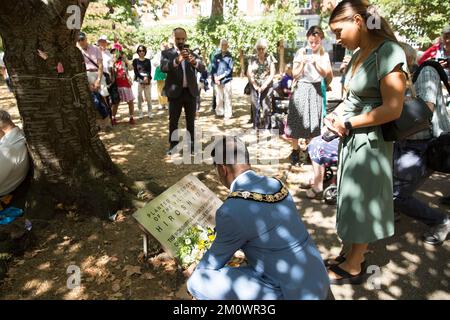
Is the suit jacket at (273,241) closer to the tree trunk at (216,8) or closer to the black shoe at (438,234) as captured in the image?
the black shoe at (438,234)

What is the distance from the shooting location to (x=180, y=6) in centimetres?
4528

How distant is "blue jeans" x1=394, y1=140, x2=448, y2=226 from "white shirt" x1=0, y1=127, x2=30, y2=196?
409 cm

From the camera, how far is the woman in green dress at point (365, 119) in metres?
2.57

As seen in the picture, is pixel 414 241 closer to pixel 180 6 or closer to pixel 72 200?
pixel 72 200

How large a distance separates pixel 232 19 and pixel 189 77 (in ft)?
52.4

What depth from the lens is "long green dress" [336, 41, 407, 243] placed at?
2729 millimetres

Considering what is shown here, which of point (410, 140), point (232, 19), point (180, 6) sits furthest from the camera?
point (180, 6)

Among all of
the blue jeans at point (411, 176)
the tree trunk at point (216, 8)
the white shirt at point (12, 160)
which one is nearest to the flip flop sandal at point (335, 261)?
the blue jeans at point (411, 176)

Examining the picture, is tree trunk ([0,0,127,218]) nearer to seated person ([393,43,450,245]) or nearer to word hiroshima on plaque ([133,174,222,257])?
word hiroshima on plaque ([133,174,222,257])

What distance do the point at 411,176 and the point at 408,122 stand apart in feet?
3.68

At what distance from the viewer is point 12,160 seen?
3.85 meters

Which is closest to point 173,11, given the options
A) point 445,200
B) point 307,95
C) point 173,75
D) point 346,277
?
point 173,75

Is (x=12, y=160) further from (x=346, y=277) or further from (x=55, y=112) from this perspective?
(x=346, y=277)

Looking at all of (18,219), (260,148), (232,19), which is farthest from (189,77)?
(232,19)
